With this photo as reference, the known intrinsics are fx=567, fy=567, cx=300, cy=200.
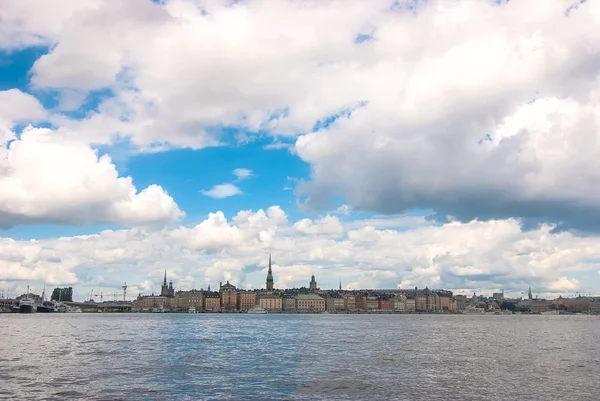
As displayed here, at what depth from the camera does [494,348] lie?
6097cm

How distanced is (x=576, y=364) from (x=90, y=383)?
1450 inches

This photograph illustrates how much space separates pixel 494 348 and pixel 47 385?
151ft

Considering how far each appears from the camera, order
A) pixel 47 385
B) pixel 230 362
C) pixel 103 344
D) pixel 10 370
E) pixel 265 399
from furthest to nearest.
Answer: pixel 103 344, pixel 230 362, pixel 10 370, pixel 47 385, pixel 265 399

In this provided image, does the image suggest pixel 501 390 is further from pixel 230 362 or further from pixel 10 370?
pixel 10 370

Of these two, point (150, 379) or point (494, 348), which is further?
point (494, 348)

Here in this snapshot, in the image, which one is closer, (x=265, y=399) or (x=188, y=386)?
(x=265, y=399)

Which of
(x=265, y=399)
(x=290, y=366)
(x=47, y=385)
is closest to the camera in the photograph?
(x=265, y=399)

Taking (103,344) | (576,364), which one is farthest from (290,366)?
(103,344)

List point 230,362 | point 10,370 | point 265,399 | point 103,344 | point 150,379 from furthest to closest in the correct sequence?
point 103,344 → point 230,362 → point 10,370 → point 150,379 → point 265,399

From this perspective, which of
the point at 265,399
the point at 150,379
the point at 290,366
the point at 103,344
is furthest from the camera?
the point at 103,344

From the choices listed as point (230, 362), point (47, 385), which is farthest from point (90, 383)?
point (230, 362)

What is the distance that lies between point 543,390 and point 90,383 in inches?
1028

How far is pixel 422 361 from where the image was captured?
46.5m

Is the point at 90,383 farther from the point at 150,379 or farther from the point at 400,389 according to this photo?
the point at 400,389
